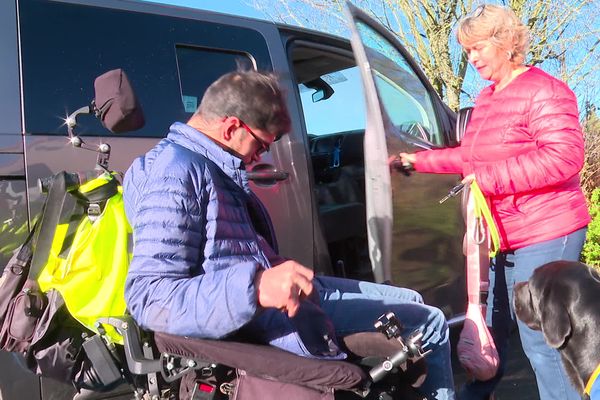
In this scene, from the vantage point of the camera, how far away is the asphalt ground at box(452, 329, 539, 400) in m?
3.92

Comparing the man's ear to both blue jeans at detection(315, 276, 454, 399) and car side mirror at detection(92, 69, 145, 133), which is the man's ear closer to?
car side mirror at detection(92, 69, 145, 133)

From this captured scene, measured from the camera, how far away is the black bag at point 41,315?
1962mm

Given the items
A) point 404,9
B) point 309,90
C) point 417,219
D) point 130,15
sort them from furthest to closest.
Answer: point 404,9 < point 309,90 < point 417,219 < point 130,15

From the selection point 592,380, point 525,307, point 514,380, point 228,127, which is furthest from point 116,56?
point 514,380

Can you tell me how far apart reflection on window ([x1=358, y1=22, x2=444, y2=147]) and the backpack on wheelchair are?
160 cm

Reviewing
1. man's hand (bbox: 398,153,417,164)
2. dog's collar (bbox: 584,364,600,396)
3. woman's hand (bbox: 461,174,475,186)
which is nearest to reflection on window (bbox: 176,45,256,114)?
man's hand (bbox: 398,153,417,164)

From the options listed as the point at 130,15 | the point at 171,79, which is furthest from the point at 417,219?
the point at 130,15

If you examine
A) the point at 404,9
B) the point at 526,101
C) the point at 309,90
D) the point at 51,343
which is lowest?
the point at 51,343

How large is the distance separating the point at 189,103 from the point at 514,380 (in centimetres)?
276

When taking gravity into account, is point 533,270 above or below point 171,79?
below

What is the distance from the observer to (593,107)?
9.46m

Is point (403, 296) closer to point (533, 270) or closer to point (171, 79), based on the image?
point (533, 270)

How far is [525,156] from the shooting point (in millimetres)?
2514

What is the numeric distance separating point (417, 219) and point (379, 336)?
160cm
